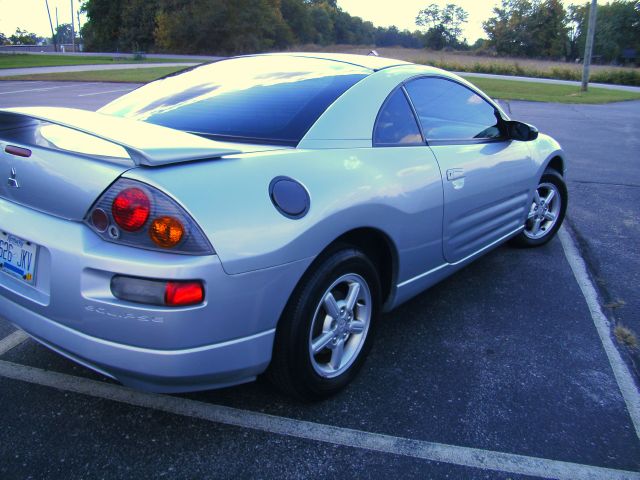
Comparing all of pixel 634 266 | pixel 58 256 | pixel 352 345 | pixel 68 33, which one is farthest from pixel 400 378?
pixel 68 33

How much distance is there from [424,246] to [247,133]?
3.60 feet

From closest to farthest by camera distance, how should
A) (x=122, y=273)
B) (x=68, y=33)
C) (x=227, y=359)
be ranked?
(x=122, y=273)
(x=227, y=359)
(x=68, y=33)

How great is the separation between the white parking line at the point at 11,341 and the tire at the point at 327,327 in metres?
1.51

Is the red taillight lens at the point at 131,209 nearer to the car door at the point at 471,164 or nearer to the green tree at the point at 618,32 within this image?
the car door at the point at 471,164

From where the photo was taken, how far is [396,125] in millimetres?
2830

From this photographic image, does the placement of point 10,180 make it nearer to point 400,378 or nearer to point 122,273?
point 122,273

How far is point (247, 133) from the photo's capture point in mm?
2479

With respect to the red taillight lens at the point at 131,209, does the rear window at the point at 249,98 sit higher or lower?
higher

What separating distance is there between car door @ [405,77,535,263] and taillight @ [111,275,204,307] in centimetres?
162

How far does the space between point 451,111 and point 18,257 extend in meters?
2.56

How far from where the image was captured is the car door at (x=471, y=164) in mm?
3047

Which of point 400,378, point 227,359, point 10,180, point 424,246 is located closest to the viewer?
point 227,359

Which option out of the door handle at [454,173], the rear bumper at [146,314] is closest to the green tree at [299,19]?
the door handle at [454,173]

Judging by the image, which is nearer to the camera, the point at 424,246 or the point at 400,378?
the point at 400,378
